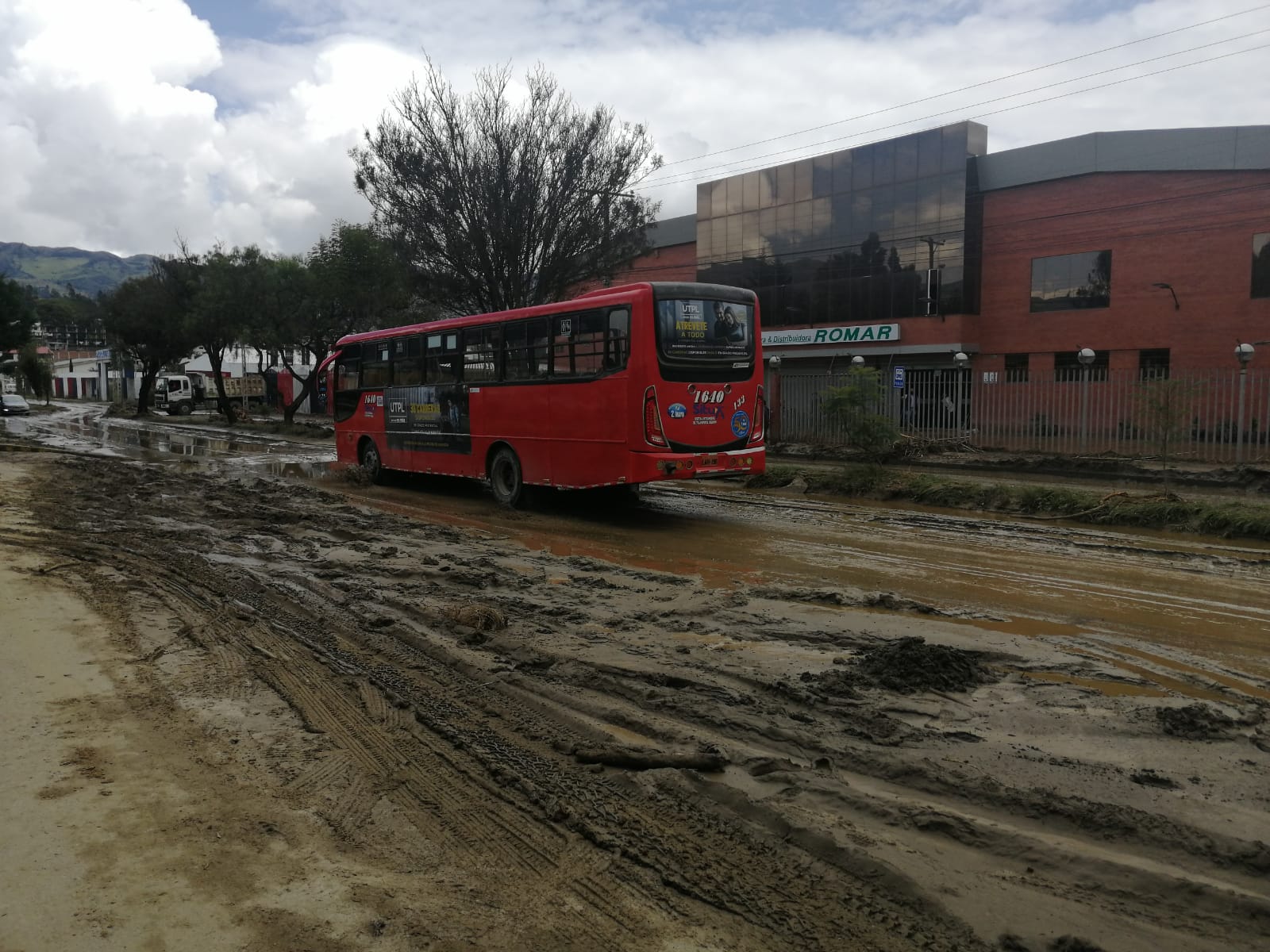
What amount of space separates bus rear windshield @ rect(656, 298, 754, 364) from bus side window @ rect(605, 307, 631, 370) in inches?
16.6

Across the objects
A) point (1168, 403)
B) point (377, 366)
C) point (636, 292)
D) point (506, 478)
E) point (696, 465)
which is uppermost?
point (636, 292)

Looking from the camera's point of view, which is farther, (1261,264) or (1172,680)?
(1261,264)

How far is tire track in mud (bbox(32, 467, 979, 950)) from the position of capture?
3.05 metres

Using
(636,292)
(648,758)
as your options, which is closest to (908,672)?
(648,758)

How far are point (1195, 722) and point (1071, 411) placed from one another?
17.0 m

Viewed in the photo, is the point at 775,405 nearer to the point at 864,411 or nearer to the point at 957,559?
the point at 864,411

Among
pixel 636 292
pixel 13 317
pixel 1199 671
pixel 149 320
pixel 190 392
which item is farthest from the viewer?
pixel 190 392

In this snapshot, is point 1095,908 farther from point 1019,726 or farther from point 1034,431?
point 1034,431

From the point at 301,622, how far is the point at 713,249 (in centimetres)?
3993

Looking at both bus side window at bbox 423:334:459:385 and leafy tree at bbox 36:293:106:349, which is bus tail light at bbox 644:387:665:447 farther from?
leafy tree at bbox 36:293:106:349

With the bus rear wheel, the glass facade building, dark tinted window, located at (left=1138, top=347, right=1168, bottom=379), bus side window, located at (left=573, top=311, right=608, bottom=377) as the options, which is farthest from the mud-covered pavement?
the glass facade building

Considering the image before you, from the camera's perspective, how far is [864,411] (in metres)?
17.2

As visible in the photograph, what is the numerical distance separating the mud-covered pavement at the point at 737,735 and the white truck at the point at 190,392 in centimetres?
5448

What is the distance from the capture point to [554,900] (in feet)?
10.5
